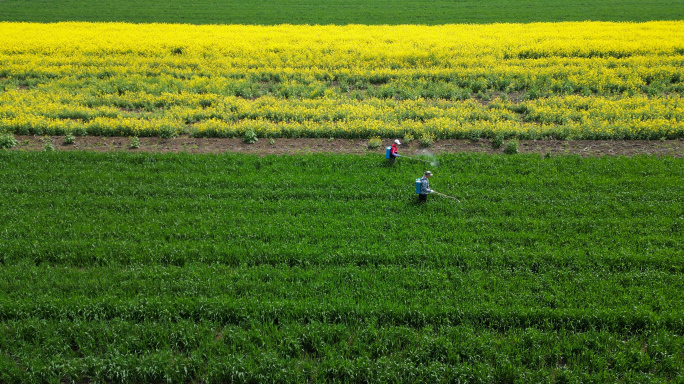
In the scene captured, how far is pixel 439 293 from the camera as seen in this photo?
913cm

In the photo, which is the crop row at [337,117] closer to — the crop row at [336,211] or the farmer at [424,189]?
the crop row at [336,211]

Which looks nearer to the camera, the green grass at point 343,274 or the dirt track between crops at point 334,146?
the green grass at point 343,274

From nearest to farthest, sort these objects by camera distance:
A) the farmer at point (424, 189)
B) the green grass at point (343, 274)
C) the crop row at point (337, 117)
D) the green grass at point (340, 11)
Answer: the green grass at point (343, 274), the farmer at point (424, 189), the crop row at point (337, 117), the green grass at point (340, 11)

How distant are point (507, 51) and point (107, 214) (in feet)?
76.3

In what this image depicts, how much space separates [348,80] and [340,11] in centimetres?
1860

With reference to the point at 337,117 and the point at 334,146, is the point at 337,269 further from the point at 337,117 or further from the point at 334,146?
the point at 337,117

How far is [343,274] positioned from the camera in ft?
31.9

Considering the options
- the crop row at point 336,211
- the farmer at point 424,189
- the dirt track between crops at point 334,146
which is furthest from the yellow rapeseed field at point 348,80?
the farmer at point 424,189

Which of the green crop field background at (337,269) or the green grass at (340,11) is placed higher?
the green grass at (340,11)

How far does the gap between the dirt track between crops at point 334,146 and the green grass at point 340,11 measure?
2188 cm

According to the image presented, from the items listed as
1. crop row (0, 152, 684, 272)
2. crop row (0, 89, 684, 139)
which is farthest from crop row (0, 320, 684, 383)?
crop row (0, 89, 684, 139)

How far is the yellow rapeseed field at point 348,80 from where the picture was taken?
18219mm

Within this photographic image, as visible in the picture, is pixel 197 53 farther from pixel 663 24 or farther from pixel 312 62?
pixel 663 24

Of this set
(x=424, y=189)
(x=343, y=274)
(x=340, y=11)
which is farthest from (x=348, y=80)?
(x=340, y=11)
